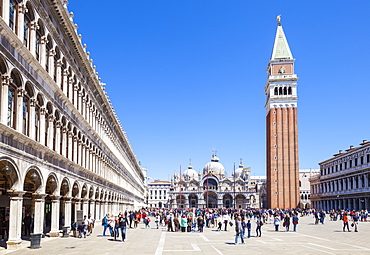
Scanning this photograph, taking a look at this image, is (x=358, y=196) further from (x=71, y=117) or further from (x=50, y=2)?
(x=50, y=2)

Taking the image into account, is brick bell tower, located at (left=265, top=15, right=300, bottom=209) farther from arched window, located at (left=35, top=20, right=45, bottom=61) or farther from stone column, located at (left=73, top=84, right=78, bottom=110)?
arched window, located at (left=35, top=20, right=45, bottom=61)

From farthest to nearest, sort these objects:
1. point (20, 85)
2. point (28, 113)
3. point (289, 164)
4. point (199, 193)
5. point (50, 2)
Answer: point (199, 193), point (289, 164), point (50, 2), point (28, 113), point (20, 85)

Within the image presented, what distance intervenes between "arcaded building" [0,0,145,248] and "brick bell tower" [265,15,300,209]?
64.6m

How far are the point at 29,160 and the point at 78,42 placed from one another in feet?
37.4

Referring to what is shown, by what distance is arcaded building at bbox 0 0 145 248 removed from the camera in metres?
17.4

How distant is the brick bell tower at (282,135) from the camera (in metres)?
95.3

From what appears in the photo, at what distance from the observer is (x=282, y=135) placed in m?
97.2

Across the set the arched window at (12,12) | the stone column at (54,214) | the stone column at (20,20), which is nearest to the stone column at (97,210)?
the stone column at (54,214)

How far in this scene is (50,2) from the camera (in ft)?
73.3

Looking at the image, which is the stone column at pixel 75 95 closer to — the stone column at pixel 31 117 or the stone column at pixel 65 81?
the stone column at pixel 65 81

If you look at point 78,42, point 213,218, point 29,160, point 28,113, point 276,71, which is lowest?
point 213,218

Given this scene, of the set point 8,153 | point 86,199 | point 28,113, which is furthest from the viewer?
point 86,199

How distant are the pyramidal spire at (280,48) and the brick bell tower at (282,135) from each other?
8.8 inches

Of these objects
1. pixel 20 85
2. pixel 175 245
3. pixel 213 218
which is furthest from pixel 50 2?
pixel 213 218
